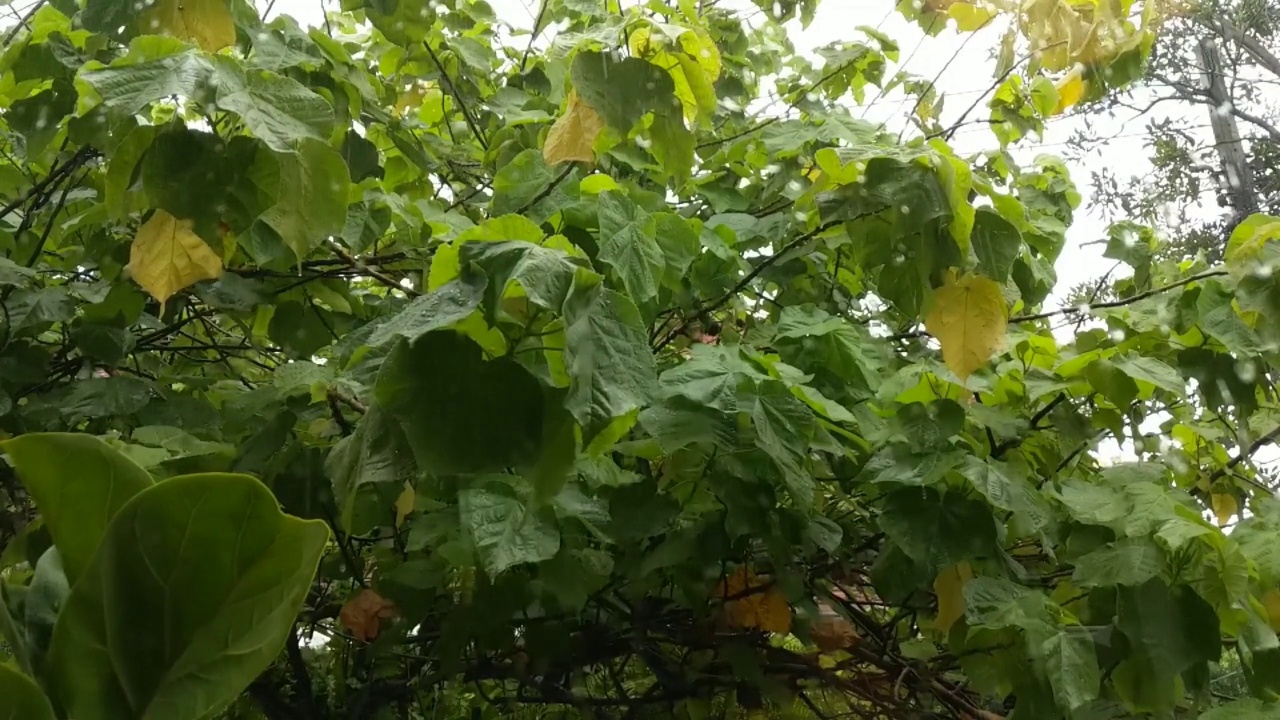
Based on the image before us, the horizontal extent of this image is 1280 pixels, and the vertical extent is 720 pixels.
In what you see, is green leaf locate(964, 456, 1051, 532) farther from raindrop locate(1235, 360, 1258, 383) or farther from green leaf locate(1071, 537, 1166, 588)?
raindrop locate(1235, 360, 1258, 383)

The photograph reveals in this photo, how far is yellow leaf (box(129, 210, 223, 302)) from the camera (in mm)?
662

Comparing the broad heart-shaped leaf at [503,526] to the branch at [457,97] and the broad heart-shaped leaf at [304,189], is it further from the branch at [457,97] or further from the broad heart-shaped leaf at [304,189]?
the branch at [457,97]

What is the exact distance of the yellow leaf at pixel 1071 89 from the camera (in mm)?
1089

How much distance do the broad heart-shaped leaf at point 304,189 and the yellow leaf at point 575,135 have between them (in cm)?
18

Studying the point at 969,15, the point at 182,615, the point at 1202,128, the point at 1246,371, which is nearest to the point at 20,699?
the point at 182,615

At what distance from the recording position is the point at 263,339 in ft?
3.81

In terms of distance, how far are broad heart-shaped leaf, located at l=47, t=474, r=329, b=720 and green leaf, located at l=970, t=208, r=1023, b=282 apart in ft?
1.84

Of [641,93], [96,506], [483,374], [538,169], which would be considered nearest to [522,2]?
[538,169]

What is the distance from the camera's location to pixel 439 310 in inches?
18.5

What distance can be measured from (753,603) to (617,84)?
0.52 m

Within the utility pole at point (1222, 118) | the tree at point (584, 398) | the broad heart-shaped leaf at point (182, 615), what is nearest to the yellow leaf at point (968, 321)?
the tree at point (584, 398)

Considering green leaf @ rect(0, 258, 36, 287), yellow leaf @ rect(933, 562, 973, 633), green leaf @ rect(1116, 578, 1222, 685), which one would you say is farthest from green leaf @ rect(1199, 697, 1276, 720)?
green leaf @ rect(0, 258, 36, 287)

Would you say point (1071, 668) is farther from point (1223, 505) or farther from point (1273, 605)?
point (1223, 505)

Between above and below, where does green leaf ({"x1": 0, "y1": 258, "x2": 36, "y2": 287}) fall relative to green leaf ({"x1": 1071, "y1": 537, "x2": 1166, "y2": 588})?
below
